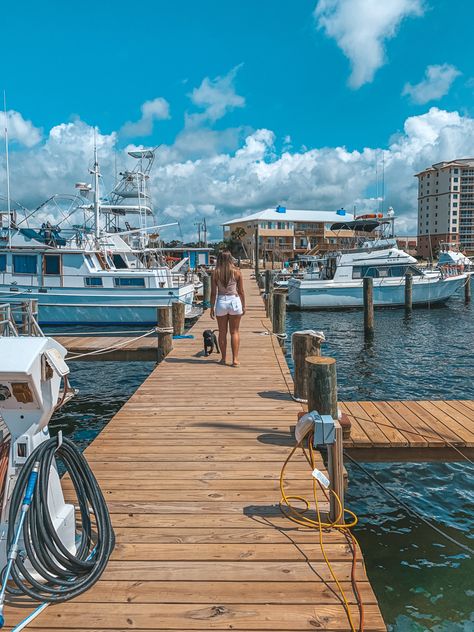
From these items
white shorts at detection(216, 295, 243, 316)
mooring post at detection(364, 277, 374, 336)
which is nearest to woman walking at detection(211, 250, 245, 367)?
white shorts at detection(216, 295, 243, 316)

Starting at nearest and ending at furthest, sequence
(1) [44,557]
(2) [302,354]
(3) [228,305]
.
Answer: (1) [44,557] → (2) [302,354] → (3) [228,305]

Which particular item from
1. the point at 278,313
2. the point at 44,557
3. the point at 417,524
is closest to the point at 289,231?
the point at 278,313

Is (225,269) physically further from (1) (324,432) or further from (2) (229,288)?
(1) (324,432)

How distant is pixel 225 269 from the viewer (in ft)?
23.6

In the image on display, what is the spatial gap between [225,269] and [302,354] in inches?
70.5

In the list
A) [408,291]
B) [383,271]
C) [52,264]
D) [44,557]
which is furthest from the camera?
[383,271]

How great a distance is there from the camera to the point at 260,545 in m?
3.05

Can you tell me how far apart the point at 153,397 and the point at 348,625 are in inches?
170

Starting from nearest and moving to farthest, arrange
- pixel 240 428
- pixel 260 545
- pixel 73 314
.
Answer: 1. pixel 260 545
2. pixel 240 428
3. pixel 73 314

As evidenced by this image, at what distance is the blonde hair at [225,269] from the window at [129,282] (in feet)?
41.7

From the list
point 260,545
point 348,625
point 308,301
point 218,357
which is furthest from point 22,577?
point 308,301

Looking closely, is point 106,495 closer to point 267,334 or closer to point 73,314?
point 267,334

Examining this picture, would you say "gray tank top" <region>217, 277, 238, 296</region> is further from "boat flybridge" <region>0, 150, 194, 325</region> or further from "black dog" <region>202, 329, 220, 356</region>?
"boat flybridge" <region>0, 150, 194, 325</region>

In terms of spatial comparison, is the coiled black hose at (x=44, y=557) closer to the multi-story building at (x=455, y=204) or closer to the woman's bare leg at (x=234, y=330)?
the woman's bare leg at (x=234, y=330)
